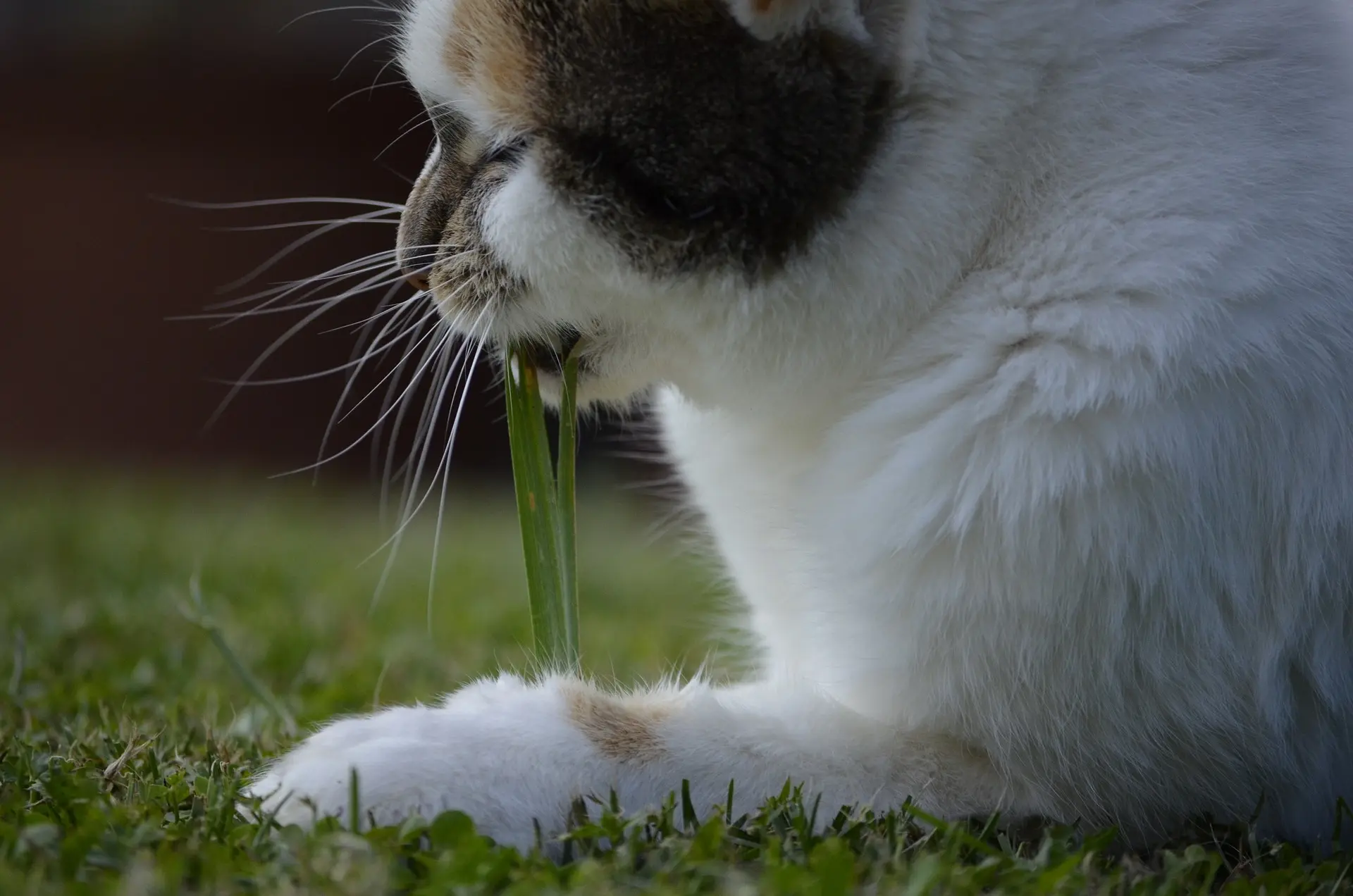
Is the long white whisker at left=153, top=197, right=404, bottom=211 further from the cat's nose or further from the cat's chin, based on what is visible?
the cat's chin

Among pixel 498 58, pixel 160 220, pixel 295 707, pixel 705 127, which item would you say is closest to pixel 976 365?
pixel 705 127

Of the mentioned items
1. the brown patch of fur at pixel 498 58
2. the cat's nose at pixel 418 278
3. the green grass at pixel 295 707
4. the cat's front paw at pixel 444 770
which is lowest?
the green grass at pixel 295 707

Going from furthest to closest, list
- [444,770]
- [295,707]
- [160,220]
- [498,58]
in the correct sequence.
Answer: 1. [160,220]
2. [295,707]
3. [498,58]
4. [444,770]

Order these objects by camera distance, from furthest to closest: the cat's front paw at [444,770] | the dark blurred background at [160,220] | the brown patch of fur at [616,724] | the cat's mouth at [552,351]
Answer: the dark blurred background at [160,220] → the cat's mouth at [552,351] → the brown patch of fur at [616,724] → the cat's front paw at [444,770]

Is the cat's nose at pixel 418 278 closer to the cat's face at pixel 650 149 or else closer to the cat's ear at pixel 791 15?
the cat's face at pixel 650 149

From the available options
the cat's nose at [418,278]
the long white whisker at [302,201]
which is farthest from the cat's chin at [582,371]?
the long white whisker at [302,201]

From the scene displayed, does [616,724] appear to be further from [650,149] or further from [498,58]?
[498,58]

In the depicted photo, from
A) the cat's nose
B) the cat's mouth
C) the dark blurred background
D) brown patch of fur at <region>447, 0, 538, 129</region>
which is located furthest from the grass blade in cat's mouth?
the dark blurred background
